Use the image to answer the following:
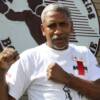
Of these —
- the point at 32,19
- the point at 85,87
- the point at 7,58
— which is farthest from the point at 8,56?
the point at 32,19

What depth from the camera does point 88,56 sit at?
3.48 m

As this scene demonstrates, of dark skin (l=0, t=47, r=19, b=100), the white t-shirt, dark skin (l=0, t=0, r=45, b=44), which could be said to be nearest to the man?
the white t-shirt

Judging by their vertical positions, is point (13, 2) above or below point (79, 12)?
above

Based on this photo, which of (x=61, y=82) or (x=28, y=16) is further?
(x=28, y=16)

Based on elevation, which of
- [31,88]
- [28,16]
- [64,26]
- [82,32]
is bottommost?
[82,32]

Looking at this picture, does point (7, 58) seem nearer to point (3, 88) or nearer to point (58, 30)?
point (3, 88)

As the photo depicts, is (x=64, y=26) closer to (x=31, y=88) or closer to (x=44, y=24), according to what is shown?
(x=44, y=24)

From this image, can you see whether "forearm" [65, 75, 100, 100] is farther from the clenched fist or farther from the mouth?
the clenched fist

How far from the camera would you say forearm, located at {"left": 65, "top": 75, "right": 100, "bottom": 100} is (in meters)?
3.28

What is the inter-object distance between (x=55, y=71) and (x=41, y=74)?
0.14 m

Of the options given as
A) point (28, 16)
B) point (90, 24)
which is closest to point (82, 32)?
point (90, 24)

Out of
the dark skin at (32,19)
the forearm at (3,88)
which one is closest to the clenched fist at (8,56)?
the forearm at (3,88)

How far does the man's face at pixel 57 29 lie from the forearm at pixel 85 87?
273mm

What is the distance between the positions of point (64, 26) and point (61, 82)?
412mm
